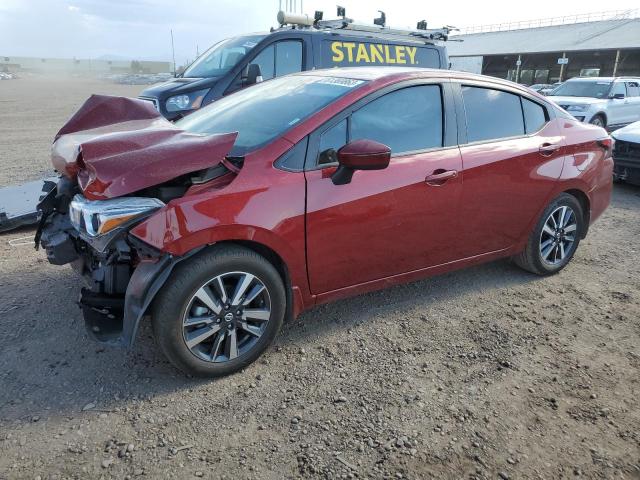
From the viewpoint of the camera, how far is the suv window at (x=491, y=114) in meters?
3.62

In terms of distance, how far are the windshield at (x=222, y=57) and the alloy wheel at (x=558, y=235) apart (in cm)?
523

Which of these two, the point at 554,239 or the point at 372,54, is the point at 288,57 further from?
the point at 554,239

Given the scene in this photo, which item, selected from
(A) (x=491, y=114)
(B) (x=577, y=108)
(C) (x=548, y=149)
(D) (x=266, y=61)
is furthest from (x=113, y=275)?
(B) (x=577, y=108)

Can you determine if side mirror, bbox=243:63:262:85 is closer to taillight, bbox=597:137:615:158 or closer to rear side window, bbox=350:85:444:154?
rear side window, bbox=350:85:444:154

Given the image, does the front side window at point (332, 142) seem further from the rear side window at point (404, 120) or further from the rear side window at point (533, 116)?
the rear side window at point (533, 116)

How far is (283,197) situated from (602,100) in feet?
41.3

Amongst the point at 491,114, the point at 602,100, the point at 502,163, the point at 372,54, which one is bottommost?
the point at 602,100

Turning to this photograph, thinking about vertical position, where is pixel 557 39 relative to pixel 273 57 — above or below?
above

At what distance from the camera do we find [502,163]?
12.0 feet

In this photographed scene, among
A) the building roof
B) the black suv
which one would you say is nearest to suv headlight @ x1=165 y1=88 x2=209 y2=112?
the black suv

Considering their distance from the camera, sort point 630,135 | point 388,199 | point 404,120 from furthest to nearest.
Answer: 1. point 630,135
2. point 404,120
3. point 388,199

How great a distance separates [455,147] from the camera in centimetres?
348

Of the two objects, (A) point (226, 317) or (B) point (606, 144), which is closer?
(A) point (226, 317)

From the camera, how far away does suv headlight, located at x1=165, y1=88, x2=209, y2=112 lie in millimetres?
7207
